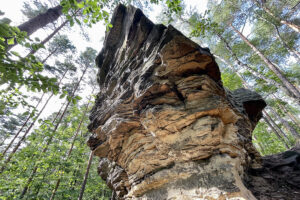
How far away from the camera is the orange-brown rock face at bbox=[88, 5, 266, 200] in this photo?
3.31 metres

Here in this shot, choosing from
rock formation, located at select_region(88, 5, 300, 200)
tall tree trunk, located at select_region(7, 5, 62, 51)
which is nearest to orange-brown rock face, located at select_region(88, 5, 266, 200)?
rock formation, located at select_region(88, 5, 300, 200)

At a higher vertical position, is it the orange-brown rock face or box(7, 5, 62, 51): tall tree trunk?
box(7, 5, 62, 51): tall tree trunk

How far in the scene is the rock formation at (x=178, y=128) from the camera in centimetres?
331

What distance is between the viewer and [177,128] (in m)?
3.80

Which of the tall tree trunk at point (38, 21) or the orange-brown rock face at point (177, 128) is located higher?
the tall tree trunk at point (38, 21)

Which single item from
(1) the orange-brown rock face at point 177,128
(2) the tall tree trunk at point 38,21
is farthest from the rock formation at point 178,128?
(2) the tall tree trunk at point 38,21

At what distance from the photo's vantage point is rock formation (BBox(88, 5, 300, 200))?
331cm

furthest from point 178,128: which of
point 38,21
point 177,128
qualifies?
point 38,21

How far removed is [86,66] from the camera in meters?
17.9

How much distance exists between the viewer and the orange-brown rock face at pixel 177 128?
3307 mm

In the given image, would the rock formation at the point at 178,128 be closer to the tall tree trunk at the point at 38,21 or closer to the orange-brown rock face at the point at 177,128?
the orange-brown rock face at the point at 177,128

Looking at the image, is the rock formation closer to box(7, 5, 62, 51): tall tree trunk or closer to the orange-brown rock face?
the orange-brown rock face

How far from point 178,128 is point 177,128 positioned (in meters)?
0.03

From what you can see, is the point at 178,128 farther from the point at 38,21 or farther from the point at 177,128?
the point at 38,21
